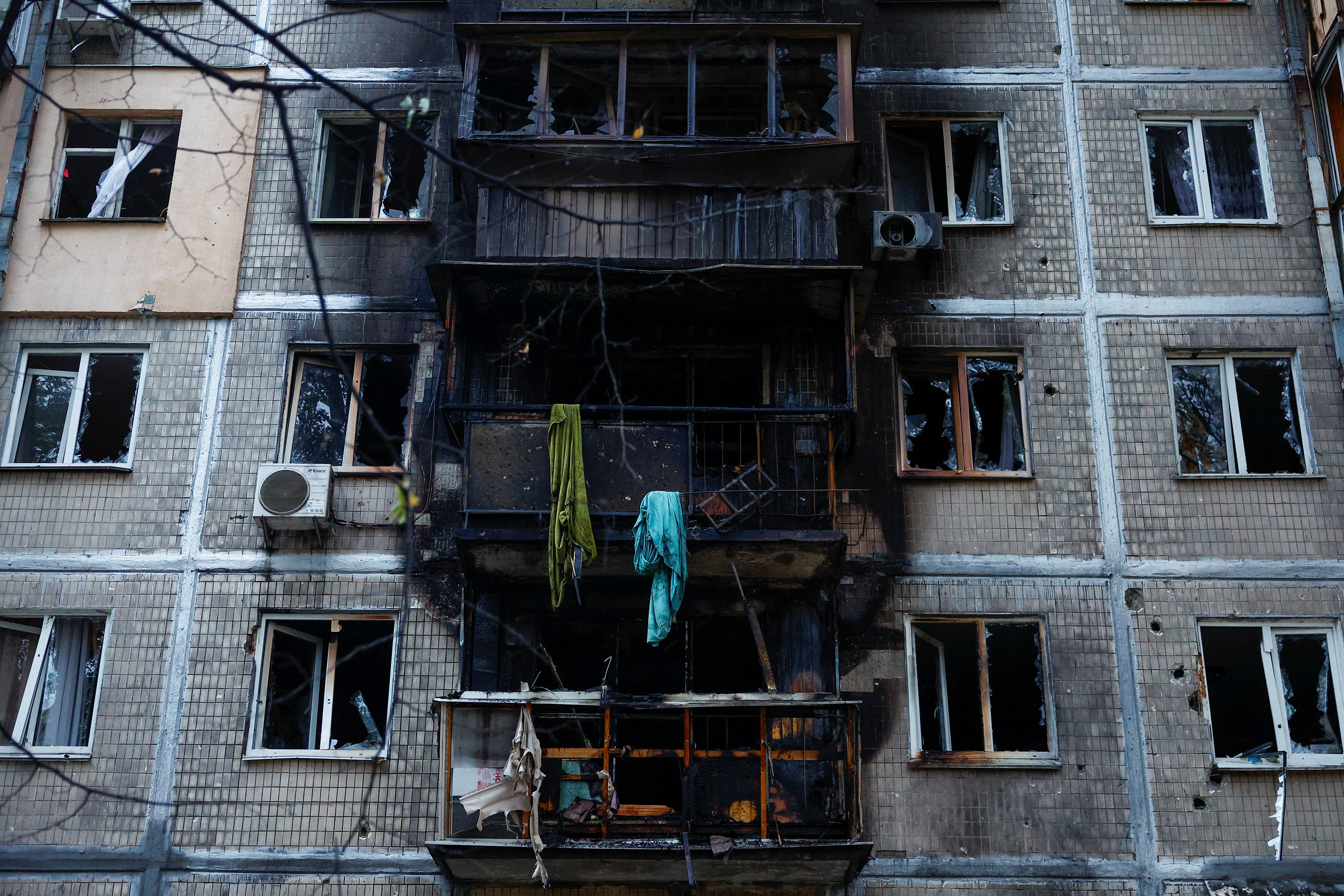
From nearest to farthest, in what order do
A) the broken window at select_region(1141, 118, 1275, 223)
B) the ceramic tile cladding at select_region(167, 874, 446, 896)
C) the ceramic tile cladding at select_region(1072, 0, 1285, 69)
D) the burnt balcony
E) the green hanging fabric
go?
the burnt balcony, the green hanging fabric, the ceramic tile cladding at select_region(167, 874, 446, 896), the broken window at select_region(1141, 118, 1275, 223), the ceramic tile cladding at select_region(1072, 0, 1285, 69)

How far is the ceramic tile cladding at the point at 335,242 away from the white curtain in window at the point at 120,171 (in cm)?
122

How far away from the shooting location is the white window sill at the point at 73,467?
11.5m

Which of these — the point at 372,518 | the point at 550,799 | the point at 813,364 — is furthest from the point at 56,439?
the point at 813,364

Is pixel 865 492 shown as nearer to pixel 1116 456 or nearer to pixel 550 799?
pixel 1116 456

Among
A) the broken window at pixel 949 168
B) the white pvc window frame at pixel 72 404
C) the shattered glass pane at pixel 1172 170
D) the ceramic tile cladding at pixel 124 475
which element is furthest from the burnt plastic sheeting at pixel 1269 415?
the white pvc window frame at pixel 72 404

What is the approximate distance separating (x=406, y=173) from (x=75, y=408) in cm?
422

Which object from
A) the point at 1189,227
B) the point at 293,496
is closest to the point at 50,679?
the point at 293,496

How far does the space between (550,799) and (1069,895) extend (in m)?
4.66

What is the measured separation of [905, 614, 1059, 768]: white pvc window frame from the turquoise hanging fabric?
243 centimetres

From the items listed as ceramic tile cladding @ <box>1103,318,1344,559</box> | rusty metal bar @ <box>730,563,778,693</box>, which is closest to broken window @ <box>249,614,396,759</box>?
rusty metal bar @ <box>730,563,778,693</box>

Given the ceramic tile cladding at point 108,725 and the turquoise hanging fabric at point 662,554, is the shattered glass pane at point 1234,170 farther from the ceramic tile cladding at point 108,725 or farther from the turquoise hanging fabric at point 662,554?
the ceramic tile cladding at point 108,725

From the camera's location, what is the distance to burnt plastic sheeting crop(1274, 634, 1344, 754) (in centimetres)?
1076

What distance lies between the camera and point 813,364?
11.9 metres

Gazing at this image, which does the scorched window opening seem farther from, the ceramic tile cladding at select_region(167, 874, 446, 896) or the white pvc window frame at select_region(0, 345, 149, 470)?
the ceramic tile cladding at select_region(167, 874, 446, 896)
